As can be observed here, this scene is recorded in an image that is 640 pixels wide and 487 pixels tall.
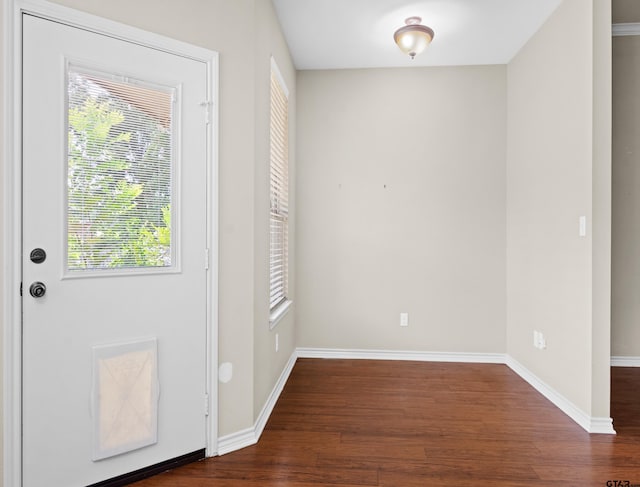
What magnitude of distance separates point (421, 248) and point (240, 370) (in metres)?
2.25

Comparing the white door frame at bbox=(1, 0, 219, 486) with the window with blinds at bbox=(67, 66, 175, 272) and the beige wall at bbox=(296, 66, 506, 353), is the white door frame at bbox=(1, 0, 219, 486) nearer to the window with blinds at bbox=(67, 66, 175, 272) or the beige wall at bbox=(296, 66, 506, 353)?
the window with blinds at bbox=(67, 66, 175, 272)

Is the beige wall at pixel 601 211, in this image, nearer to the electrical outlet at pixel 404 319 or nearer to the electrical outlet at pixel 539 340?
the electrical outlet at pixel 539 340

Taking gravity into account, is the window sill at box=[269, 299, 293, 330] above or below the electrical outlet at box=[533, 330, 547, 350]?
above

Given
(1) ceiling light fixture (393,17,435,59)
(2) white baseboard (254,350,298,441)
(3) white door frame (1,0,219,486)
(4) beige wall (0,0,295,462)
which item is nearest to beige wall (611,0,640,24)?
(1) ceiling light fixture (393,17,435,59)

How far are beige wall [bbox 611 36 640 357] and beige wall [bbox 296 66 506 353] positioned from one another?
2.87 feet

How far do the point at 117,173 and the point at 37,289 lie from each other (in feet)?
1.95

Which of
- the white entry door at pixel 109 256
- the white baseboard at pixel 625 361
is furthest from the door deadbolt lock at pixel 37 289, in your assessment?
the white baseboard at pixel 625 361

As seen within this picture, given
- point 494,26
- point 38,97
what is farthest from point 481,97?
point 38,97

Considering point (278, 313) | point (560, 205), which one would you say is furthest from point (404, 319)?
point (560, 205)

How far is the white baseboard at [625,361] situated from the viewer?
11.3ft

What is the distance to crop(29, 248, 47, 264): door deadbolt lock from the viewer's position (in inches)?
63.9

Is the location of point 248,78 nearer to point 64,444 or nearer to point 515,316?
point 64,444

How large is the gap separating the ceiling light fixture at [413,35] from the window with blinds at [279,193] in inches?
38.7

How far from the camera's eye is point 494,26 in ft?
10.1
